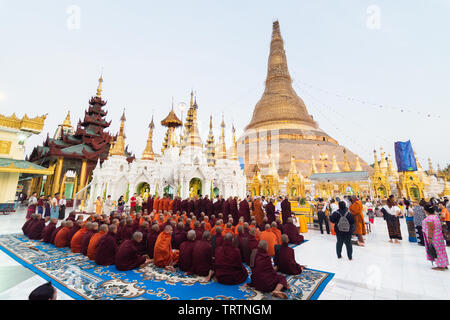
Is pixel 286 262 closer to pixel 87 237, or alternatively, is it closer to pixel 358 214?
pixel 358 214

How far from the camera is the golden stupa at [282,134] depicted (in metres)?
28.0

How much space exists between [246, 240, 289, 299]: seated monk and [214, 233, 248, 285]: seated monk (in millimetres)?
351

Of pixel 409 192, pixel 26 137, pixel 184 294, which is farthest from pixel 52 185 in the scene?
pixel 409 192

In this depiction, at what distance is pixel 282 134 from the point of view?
31.5 m

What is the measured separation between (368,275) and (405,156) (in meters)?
16.2

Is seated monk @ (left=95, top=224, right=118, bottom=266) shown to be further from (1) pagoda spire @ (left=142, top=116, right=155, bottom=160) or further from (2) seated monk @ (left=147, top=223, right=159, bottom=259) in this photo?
(1) pagoda spire @ (left=142, top=116, right=155, bottom=160)

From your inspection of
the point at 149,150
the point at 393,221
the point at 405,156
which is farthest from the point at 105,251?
the point at 405,156

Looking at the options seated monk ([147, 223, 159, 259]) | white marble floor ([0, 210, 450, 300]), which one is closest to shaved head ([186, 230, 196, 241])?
seated monk ([147, 223, 159, 259])

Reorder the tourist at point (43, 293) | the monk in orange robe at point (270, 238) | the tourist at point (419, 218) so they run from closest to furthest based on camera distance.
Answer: the tourist at point (43, 293) < the monk in orange robe at point (270, 238) < the tourist at point (419, 218)

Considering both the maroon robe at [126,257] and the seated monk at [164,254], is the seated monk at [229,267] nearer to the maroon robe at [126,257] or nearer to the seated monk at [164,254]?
the seated monk at [164,254]

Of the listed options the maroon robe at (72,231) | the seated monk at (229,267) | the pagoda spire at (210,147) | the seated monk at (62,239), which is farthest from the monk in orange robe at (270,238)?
the pagoda spire at (210,147)

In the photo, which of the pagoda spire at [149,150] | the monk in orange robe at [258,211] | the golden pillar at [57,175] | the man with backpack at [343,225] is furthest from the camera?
the golden pillar at [57,175]

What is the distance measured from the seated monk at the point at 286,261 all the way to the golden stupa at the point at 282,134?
2200cm

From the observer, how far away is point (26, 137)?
50.7 ft
